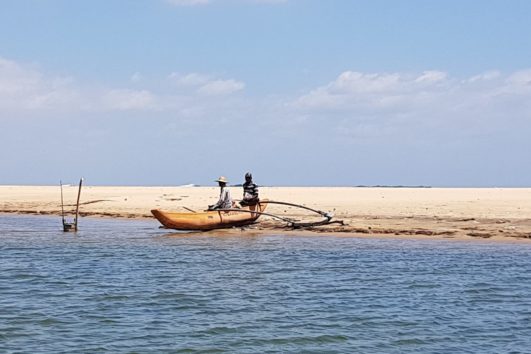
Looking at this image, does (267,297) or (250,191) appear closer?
(267,297)

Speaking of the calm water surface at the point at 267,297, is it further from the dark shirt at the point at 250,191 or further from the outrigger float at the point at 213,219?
the dark shirt at the point at 250,191

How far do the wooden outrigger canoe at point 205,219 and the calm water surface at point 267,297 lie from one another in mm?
3603

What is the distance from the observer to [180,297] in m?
14.1

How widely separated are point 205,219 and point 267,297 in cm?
1390

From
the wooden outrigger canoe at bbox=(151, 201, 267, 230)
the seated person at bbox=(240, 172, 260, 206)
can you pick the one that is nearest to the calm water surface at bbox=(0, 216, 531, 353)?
the wooden outrigger canoe at bbox=(151, 201, 267, 230)

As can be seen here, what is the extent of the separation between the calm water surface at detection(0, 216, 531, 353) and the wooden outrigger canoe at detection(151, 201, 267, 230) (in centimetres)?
360

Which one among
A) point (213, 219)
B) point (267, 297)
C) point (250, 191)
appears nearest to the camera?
point (267, 297)

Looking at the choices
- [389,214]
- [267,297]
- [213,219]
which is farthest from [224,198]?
[267,297]

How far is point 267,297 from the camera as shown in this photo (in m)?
14.2

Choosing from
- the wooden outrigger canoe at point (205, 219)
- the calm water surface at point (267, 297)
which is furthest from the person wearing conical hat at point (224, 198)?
the calm water surface at point (267, 297)

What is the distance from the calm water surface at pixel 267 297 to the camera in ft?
35.1

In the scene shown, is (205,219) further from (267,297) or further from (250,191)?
(267,297)

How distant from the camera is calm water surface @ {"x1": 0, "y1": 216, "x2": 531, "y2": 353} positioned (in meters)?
10.7

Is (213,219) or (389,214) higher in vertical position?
(213,219)
